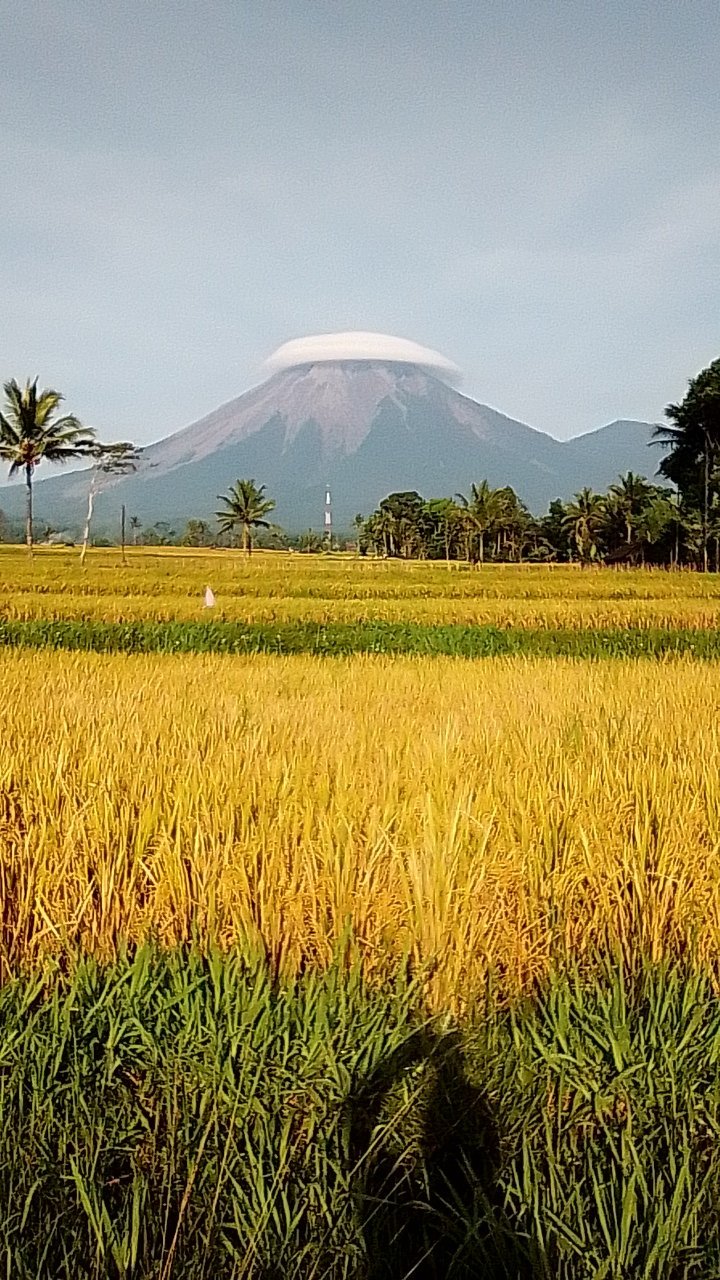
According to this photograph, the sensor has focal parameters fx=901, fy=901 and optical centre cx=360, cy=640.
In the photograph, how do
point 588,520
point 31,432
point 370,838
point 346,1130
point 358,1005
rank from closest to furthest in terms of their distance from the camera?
point 346,1130
point 358,1005
point 370,838
point 31,432
point 588,520

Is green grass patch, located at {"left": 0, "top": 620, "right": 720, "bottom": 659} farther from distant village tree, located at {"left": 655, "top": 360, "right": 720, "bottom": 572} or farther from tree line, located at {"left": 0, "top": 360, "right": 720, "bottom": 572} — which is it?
distant village tree, located at {"left": 655, "top": 360, "right": 720, "bottom": 572}

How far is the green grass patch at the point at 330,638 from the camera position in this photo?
10971mm

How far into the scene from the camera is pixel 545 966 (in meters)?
2.09

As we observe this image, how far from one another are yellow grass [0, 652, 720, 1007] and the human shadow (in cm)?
29

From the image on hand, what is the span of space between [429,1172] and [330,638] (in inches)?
389

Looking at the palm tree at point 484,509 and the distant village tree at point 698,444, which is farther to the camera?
the palm tree at point 484,509

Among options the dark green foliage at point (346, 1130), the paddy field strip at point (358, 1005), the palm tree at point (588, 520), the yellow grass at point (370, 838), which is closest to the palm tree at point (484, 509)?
the palm tree at point (588, 520)

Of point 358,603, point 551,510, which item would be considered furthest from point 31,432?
point 551,510

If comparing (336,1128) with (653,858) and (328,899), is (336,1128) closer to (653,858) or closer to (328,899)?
(328,899)

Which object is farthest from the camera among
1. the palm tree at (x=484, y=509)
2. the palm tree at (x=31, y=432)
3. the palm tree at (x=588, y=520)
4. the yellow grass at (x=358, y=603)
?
the palm tree at (x=484, y=509)

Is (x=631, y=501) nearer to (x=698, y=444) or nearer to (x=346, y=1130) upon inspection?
(x=698, y=444)

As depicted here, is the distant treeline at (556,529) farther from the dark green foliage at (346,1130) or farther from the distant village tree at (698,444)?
the dark green foliage at (346,1130)

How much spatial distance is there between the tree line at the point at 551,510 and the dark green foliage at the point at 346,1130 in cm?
2822

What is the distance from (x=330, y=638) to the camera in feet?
37.4
